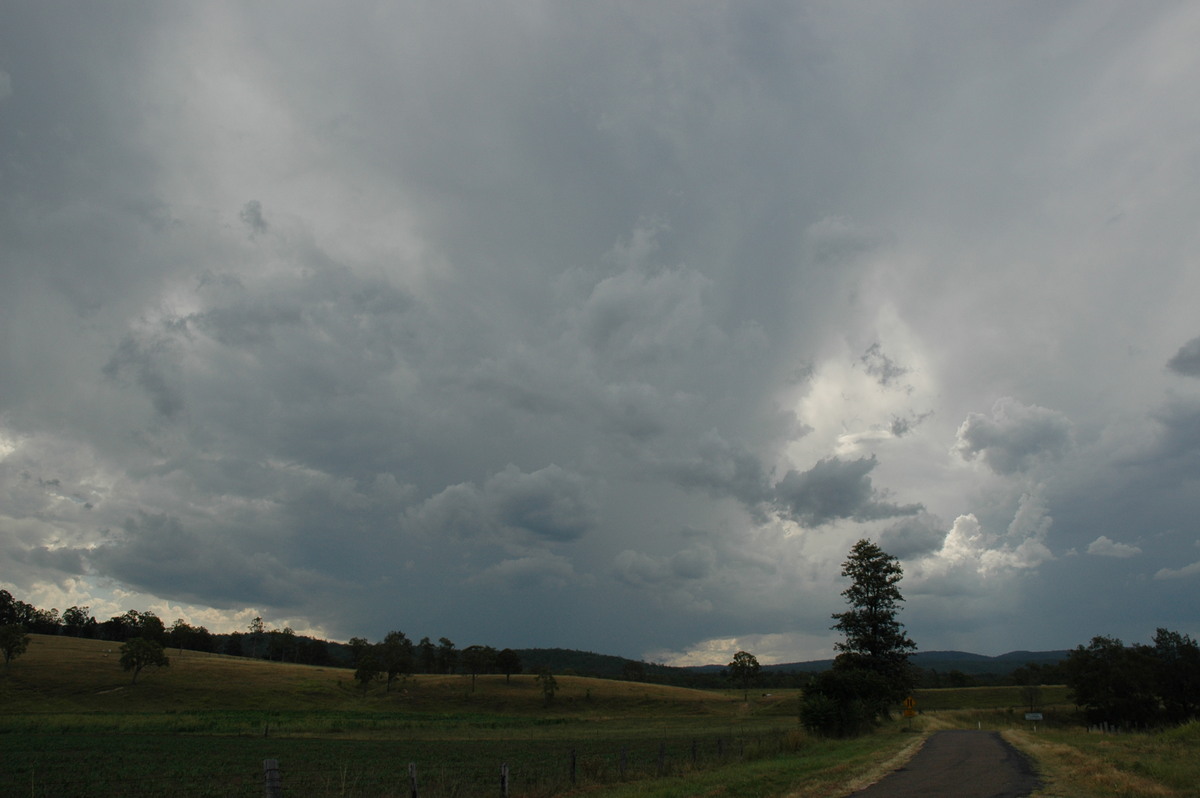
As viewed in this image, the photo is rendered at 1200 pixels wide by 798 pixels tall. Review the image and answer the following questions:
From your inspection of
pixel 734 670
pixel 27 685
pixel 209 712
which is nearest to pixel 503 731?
pixel 209 712

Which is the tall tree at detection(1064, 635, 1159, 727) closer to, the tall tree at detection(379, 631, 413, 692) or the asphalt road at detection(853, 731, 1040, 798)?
the asphalt road at detection(853, 731, 1040, 798)

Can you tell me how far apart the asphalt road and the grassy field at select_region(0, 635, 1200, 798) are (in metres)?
0.82

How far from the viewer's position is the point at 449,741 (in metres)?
51.4

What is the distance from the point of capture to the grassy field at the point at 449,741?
2116cm

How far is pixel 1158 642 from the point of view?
106 metres

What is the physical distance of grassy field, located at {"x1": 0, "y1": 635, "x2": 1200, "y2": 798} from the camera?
21.2 meters

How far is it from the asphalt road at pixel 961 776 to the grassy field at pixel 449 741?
823 millimetres

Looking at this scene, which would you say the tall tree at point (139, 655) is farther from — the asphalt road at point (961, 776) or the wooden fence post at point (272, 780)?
the asphalt road at point (961, 776)

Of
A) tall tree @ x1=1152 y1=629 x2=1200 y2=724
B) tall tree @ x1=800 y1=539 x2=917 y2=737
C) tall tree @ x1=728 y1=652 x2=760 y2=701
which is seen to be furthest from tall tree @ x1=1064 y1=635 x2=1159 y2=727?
tall tree @ x1=728 y1=652 x2=760 y2=701

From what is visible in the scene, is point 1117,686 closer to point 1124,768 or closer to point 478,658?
point 1124,768

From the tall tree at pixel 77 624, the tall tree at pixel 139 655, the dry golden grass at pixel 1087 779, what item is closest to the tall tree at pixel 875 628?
A: the dry golden grass at pixel 1087 779

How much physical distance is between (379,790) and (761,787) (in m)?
14.3

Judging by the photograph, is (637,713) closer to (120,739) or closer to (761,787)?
(120,739)

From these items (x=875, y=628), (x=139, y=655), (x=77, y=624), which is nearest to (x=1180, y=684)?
(x=875, y=628)
